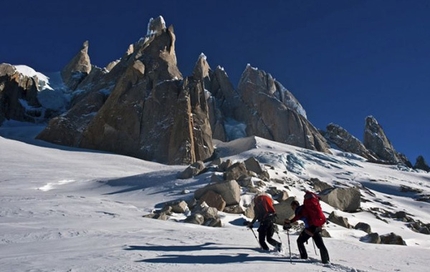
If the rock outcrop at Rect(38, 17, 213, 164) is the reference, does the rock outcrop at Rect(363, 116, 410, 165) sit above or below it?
above

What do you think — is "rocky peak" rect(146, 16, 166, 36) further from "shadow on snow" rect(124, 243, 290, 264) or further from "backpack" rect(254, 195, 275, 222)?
"shadow on snow" rect(124, 243, 290, 264)

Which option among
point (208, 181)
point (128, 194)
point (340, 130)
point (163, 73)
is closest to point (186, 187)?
point (208, 181)

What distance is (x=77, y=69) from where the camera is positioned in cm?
14300

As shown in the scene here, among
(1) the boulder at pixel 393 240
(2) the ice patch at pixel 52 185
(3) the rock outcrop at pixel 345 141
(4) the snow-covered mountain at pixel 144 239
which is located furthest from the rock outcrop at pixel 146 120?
(3) the rock outcrop at pixel 345 141

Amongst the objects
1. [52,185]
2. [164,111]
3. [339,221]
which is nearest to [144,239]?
[339,221]

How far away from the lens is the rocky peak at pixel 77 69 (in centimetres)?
13193

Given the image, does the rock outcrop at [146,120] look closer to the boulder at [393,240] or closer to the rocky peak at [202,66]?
the rocky peak at [202,66]

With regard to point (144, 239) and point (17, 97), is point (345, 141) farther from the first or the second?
point (144, 239)

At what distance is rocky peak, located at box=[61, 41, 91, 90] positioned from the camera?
5194 inches

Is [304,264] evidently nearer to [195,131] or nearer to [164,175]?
[164,175]

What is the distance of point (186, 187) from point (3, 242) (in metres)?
14.9

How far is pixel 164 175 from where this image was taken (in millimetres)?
29812

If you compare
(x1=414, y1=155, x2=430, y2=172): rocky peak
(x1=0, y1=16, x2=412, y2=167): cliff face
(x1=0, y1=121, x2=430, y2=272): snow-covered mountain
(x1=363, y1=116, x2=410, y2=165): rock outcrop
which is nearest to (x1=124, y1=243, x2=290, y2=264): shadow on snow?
(x1=0, y1=121, x2=430, y2=272): snow-covered mountain

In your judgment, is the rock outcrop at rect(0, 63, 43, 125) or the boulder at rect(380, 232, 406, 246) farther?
the rock outcrop at rect(0, 63, 43, 125)
